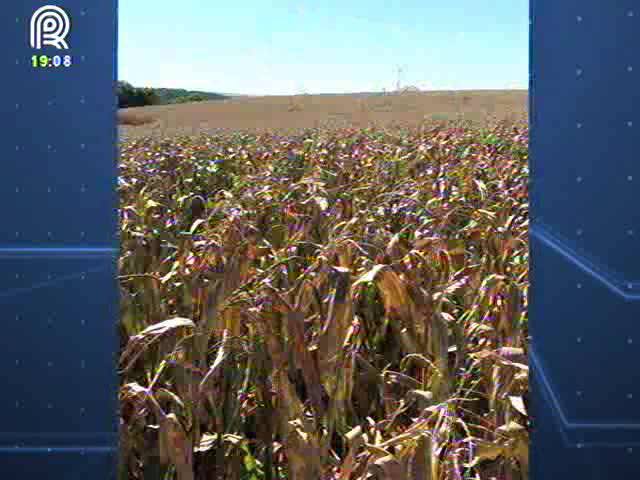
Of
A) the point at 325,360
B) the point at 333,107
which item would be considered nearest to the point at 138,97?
the point at 333,107

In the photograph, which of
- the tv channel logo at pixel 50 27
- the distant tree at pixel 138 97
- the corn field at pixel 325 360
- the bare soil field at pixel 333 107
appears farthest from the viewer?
the distant tree at pixel 138 97

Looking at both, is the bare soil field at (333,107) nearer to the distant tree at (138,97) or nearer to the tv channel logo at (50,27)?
the distant tree at (138,97)

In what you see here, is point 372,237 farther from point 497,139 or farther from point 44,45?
point 497,139

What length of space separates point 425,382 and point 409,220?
1615mm

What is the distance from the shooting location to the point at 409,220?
4.09 m

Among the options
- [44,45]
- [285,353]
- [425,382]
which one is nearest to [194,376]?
[285,353]

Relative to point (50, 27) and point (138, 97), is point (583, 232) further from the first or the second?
point (138, 97)

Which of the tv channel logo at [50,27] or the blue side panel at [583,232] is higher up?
the tv channel logo at [50,27]

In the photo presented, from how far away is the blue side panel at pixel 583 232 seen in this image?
1471 millimetres

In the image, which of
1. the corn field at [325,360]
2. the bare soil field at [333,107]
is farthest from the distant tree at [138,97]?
the corn field at [325,360]

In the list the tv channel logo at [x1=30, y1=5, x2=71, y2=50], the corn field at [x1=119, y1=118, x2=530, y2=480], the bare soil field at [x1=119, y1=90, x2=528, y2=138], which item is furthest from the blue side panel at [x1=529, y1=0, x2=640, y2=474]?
the bare soil field at [x1=119, y1=90, x2=528, y2=138]

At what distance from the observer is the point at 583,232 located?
4.97ft

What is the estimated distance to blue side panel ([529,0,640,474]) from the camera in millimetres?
1471

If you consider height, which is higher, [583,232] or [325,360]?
[583,232]
